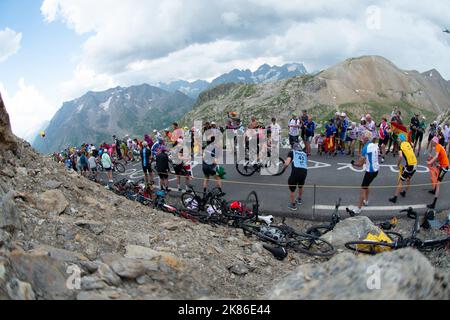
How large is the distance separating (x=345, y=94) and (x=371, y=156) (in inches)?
3143

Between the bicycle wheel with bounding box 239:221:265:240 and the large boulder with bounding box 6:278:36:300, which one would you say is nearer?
the large boulder with bounding box 6:278:36:300

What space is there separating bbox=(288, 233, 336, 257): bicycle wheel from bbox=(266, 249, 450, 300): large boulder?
3.93 meters

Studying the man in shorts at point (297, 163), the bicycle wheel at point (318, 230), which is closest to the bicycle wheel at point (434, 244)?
the bicycle wheel at point (318, 230)

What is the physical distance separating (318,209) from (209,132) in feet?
19.1

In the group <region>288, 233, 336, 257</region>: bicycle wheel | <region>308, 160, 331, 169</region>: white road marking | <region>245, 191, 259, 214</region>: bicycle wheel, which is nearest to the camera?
<region>288, 233, 336, 257</region>: bicycle wheel

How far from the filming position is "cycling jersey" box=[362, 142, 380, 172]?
1023cm

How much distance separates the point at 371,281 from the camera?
3666 millimetres

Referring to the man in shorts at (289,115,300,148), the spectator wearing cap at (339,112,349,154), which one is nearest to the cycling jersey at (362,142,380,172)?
the man in shorts at (289,115,300,148)

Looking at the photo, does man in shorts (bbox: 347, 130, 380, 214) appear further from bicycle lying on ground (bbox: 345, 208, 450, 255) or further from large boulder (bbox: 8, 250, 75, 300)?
large boulder (bbox: 8, 250, 75, 300)

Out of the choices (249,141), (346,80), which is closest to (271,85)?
(346,80)

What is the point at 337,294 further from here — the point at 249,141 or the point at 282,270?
the point at 249,141

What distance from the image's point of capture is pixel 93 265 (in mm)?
4926

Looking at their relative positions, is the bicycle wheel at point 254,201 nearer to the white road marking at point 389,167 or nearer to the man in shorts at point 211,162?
the man in shorts at point 211,162

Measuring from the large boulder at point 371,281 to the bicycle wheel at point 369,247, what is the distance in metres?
3.71
